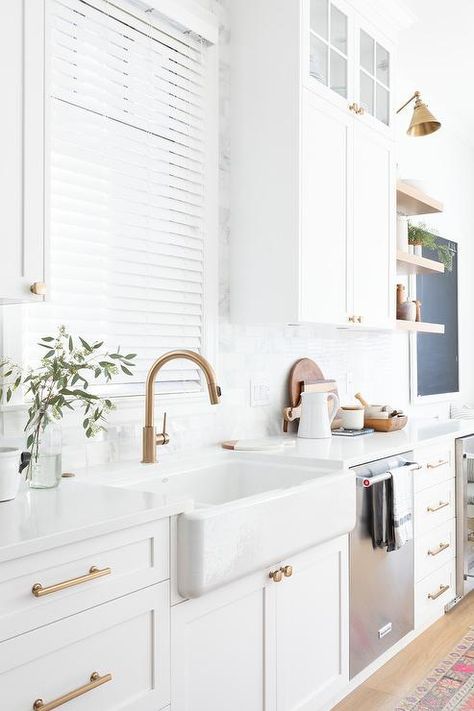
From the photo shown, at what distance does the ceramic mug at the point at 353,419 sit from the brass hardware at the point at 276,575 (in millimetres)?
1325

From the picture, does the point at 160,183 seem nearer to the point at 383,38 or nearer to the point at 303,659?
the point at 383,38

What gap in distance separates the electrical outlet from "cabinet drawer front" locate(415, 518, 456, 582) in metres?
0.89

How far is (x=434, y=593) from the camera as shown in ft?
10.0

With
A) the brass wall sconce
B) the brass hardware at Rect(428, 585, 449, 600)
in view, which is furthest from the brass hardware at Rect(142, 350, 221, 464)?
the brass wall sconce

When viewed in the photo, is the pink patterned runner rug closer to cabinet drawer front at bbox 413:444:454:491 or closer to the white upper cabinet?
cabinet drawer front at bbox 413:444:454:491

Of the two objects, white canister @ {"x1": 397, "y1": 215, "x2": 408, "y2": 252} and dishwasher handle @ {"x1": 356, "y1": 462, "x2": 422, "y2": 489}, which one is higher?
white canister @ {"x1": 397, "y1": 215, "x2": 408, "y2": 252}

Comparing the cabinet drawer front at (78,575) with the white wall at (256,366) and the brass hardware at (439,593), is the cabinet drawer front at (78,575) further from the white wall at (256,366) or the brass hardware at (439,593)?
the brass hardware at (439,593)

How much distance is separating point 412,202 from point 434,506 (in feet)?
5.30

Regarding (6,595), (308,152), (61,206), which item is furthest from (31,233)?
(308,152)

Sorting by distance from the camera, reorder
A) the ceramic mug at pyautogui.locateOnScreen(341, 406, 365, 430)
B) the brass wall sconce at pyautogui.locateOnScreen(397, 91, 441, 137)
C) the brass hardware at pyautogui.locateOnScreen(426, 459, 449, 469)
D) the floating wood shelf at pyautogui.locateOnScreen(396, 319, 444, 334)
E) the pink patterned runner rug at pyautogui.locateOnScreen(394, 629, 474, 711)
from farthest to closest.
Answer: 1. the floating wood shelf at pyautogui.locateOnScreen(396, 319, 444, 334)
2. the brass wall sconce at pyautogui.locateOnScreen(397, 91, 441, 137)
3. the ceramic mug at pyautogui.locateOnScreen(341, 406, 365, 430)
4. the brass hardware at pyautogui.locateOnScreen(426, 459, 449, 469)
5. the pink patterned runner rug at pyautogui.locateOnScreen(394, 629, 474, 711)

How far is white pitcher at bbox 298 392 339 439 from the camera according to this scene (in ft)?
9.38

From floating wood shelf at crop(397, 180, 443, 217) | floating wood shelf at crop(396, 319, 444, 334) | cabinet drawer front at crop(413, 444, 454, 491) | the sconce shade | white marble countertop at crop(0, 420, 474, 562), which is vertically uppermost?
the sconce shade

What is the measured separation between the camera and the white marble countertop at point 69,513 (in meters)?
1.23

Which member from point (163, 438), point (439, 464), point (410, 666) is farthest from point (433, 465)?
point (163, 438)
